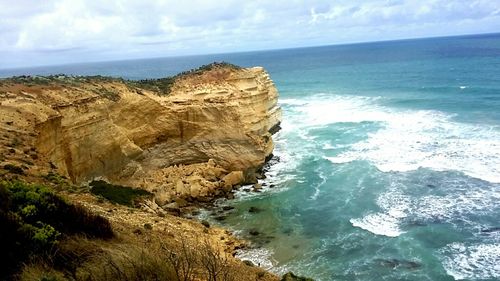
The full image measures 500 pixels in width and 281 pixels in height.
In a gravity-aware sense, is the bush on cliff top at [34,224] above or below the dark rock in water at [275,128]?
above

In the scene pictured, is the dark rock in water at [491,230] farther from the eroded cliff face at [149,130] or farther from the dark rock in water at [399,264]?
the eroded cliff face at [149,130]

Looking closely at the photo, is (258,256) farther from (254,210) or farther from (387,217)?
(387,217)

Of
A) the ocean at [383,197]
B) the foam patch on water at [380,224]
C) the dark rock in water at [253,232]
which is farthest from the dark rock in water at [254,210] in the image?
the foam patch on water at [380,224]

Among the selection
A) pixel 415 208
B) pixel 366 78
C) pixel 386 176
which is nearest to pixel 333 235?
pixel 415 208

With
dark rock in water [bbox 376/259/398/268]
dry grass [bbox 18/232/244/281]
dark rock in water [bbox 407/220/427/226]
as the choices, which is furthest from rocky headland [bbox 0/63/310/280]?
dark rock in water [bbox 407/220/427/226]

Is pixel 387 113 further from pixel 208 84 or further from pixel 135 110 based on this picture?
pixel 135 110
